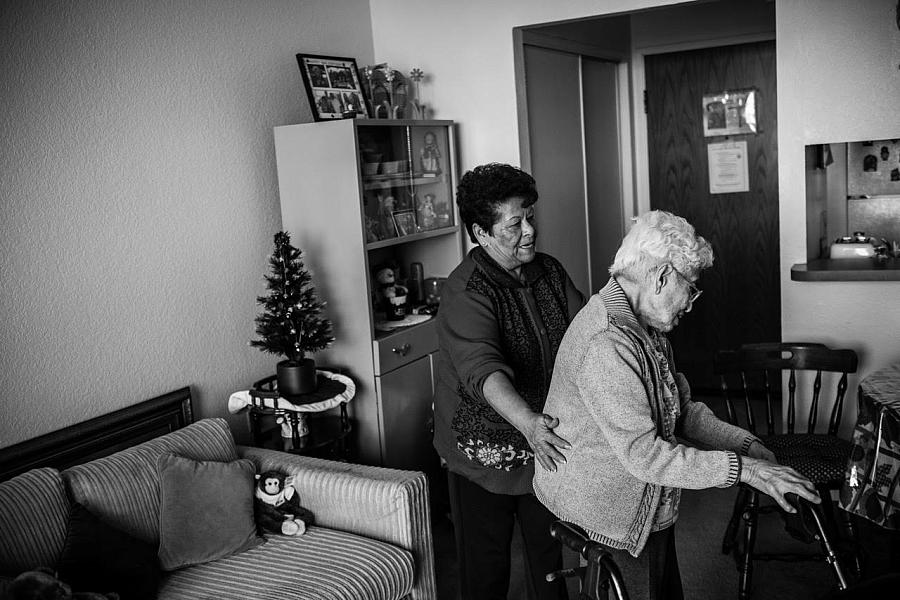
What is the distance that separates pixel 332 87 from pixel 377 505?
74.0 inches

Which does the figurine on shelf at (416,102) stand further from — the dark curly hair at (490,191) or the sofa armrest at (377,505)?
the sofa armrest at (377,505)

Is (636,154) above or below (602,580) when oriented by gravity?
above

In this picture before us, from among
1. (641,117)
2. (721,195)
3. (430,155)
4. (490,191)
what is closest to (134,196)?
(490,191)

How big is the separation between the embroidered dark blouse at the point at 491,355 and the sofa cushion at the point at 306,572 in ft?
1.31

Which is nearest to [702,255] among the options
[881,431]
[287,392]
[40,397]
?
[881,431]

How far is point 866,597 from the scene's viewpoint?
1.28m

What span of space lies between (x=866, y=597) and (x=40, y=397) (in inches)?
93.2

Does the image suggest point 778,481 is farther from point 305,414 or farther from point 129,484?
point 305,414

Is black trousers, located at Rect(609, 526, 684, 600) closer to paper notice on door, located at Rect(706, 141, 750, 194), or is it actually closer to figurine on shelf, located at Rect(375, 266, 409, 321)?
figurine on shelf, located at Rect(375, 266, 409, 321)

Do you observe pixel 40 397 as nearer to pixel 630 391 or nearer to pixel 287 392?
pixel 287 392

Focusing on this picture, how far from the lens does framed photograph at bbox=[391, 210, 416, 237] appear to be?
380cm

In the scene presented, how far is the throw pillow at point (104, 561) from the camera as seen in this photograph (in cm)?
236

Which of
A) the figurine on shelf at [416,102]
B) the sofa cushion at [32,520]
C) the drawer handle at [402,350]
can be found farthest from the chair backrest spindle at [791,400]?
the sofa cushion at [32,520]

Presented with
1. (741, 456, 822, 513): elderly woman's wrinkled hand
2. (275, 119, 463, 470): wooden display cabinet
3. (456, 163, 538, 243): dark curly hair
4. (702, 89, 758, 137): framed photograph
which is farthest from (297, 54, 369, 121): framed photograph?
(741, 456, 822, 513): elderly woman's wrinkled hand
